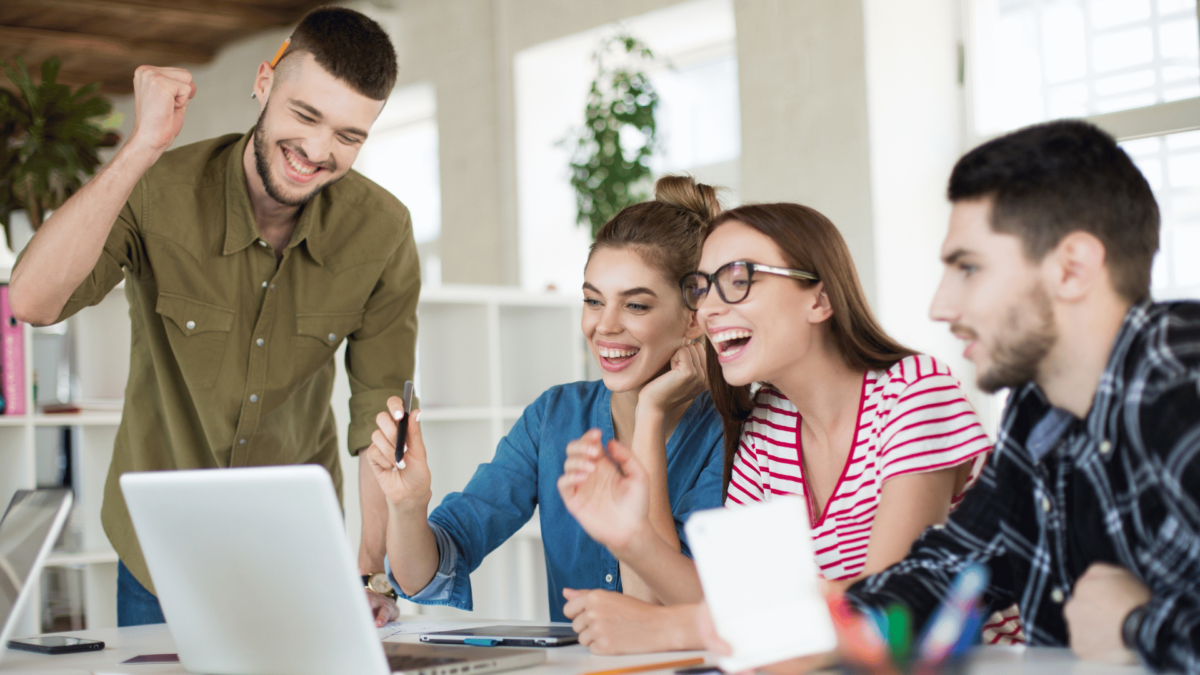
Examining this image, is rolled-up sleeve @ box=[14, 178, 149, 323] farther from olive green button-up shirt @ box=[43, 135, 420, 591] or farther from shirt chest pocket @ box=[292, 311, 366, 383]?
shirt chest pocket @ box=[292, 311, 366, 383]

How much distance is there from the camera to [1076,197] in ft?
3.71

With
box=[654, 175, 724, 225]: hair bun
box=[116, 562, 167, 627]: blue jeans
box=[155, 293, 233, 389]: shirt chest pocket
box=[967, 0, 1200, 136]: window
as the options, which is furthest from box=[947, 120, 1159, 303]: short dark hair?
box=[967, 0, 1200, 136]: window

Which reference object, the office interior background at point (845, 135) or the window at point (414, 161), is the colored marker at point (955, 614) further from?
the window at point (414, 161)

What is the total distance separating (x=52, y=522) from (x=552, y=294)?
2.55 m

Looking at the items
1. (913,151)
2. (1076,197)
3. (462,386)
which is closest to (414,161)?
(462,386)

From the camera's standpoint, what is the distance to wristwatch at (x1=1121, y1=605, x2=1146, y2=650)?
0.99 metres

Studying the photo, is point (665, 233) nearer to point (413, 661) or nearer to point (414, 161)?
point (413, 661)

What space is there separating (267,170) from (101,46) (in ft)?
18.3

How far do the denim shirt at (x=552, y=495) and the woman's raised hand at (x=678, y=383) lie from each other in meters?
0.14

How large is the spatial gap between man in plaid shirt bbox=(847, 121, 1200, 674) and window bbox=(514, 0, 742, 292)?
3.47m

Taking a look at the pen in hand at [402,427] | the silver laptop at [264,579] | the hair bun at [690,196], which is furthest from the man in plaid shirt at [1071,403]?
the hair bun at [690,196]

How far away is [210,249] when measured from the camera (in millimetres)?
1988

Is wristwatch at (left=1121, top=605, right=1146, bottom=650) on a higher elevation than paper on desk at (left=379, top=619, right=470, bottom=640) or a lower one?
higher

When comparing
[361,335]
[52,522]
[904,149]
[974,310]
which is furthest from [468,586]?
[904,149]
